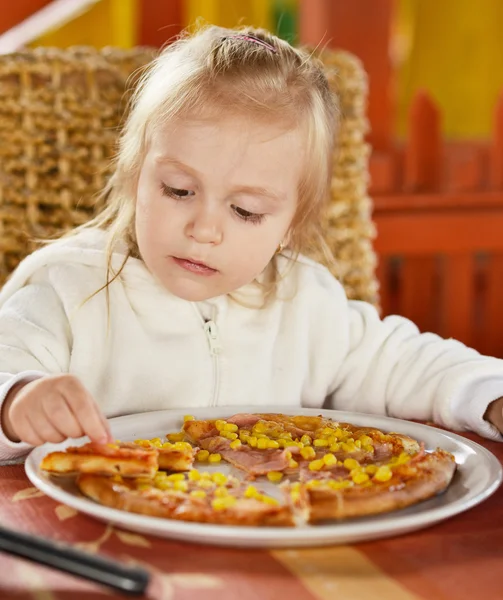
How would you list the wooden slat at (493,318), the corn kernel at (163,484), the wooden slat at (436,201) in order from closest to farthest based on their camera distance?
the corn kernel at (163,484) → the wooden slat at (436,201) → the wooden slat at (493,318)

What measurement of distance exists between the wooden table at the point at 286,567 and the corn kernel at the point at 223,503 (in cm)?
4

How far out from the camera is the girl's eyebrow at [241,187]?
1141 millimetres

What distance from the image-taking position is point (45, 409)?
0.91m

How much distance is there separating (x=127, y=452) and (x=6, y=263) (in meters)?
0.81

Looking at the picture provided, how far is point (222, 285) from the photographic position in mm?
1241

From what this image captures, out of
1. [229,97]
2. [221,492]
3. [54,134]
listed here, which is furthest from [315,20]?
[221,492]

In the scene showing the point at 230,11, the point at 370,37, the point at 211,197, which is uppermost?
the point at 230,11

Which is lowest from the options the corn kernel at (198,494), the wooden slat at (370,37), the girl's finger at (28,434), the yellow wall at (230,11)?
the corn kernel at (198,494)

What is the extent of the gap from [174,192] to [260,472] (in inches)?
16.9

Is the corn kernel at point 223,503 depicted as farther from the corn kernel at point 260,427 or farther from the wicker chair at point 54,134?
the wicker chair at point 54,134

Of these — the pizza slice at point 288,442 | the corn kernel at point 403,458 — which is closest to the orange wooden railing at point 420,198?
the pizza slice at point 288,442

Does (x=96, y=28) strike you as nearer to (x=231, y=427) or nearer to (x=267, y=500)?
(x=231, y=427)

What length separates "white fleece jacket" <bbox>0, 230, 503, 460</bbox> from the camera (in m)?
1.22

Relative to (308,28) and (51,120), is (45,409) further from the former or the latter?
(308,28)
